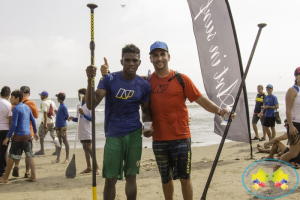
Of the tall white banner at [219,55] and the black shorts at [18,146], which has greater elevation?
the tall white banner at [219,55]

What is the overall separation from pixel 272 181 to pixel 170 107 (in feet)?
8.53

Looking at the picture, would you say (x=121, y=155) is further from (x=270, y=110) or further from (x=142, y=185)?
(x=270, y=110)

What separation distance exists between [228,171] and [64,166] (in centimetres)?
400

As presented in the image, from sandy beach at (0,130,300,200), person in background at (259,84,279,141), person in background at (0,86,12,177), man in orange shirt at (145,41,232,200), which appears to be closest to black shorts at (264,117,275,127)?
person in background at (259,84,279,141)

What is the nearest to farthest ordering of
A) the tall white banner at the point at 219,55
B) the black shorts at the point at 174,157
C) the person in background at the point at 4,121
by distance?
the black shorts at the point at 174,157 < the person in background at the point at 4,121 < the tall white banner at the point at 219,55

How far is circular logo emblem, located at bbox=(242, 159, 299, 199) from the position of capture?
4316 mm

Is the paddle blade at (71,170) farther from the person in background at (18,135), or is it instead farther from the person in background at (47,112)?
the person in background at (47,112)

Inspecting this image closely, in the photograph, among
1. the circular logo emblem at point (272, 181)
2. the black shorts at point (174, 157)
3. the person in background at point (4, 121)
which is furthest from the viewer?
the person in background at point (4, 121)

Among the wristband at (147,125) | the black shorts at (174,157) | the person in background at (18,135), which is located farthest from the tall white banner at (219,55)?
the person in background at (18,135)

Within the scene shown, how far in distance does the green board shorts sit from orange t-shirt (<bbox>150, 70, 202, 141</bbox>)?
28 centimetres

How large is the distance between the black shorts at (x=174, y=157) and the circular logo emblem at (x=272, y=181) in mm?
1583

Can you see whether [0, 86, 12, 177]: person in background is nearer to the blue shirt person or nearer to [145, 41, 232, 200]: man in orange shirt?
the blue shirt person

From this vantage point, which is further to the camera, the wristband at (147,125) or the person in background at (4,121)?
the person in background at (4,121)

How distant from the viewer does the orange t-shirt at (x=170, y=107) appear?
336 cm
